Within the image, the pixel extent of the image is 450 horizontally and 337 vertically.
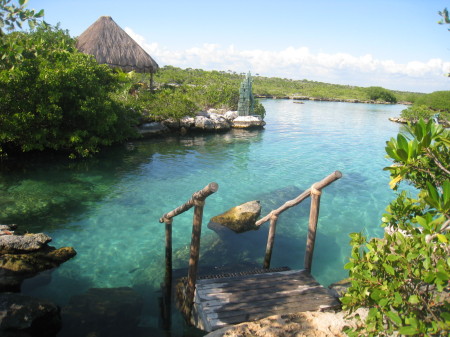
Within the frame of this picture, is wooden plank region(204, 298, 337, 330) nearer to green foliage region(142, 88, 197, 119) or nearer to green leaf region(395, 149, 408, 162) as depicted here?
green leaf region(395, 149, 408, 162)

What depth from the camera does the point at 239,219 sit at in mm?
8242

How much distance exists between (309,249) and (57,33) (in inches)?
880

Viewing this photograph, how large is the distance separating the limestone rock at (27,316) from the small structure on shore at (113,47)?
60.4 ft

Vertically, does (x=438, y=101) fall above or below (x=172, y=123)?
above

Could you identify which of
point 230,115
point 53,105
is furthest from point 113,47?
point 53,105

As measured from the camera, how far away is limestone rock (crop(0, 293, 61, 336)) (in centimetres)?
412

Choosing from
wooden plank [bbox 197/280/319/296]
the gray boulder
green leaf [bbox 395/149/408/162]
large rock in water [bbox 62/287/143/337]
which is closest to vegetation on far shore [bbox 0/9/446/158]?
large rock in water [bbox 62/287/143/337]

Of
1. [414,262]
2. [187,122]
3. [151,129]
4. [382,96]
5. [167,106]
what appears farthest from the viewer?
[382,96]

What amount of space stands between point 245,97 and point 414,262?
76.1 ft

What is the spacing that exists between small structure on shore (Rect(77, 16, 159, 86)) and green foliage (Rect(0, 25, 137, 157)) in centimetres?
665

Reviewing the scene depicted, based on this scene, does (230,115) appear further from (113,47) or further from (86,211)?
(86,211)

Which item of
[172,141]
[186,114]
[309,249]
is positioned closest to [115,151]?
[172,141]

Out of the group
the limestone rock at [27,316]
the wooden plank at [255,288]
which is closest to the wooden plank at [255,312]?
the wooden plank at [255,288]

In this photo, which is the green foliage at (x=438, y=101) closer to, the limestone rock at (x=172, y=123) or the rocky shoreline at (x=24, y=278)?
the limestone rock at (x=172, y=123)
